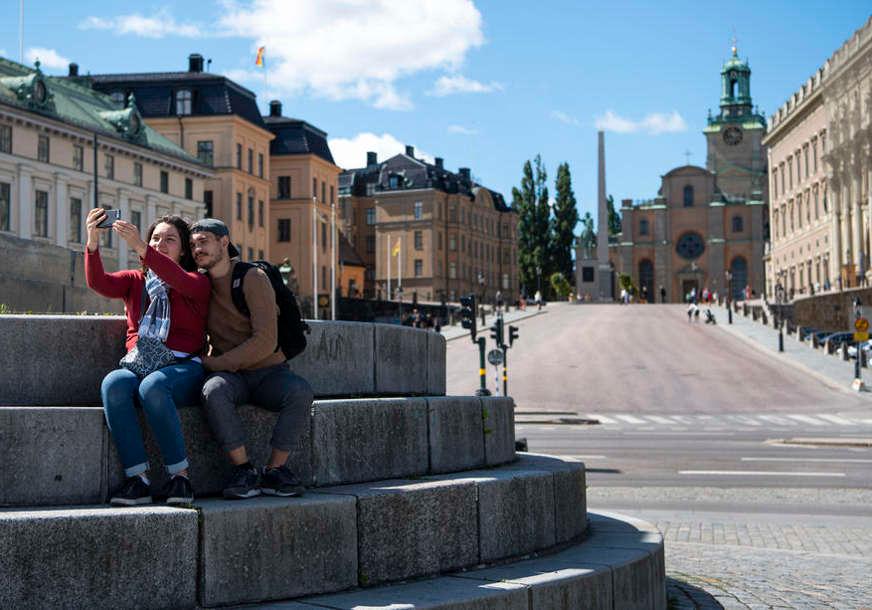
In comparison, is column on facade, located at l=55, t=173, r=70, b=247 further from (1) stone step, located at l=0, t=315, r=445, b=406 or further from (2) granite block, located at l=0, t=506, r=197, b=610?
(2) granite block, located at l=0, t=506, r=197, b=610

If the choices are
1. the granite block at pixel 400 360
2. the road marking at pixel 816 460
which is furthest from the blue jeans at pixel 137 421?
the road marking at pixel 816 460

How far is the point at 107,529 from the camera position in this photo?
5.10 meters

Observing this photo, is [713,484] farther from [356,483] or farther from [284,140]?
[284,140]

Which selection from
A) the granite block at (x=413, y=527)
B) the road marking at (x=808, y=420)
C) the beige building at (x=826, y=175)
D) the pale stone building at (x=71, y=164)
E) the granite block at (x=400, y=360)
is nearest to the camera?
the granite block at (x=413, y=527)

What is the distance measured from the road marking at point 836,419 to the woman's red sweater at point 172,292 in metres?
25.3

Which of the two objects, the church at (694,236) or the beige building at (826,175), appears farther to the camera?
the church at (694,236)

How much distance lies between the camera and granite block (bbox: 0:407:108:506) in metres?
5.41

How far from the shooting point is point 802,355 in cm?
4953

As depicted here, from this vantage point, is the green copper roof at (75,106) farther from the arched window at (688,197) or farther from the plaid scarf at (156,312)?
the arched window at (688,197)

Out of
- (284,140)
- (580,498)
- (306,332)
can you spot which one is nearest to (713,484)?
(580,498)

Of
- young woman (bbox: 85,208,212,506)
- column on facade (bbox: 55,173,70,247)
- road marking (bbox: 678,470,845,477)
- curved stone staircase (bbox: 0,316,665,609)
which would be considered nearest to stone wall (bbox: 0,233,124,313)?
curved stone staircase (bbox: 0,316,665,609)

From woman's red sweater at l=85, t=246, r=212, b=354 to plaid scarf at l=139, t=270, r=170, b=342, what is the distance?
0.04 metres

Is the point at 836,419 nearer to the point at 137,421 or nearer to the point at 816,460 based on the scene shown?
the point at 816,460

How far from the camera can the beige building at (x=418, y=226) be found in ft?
355
